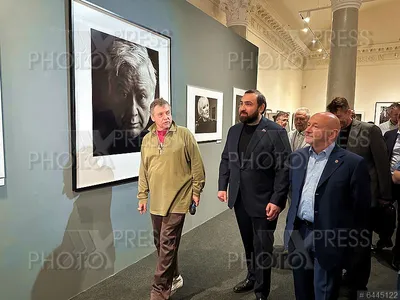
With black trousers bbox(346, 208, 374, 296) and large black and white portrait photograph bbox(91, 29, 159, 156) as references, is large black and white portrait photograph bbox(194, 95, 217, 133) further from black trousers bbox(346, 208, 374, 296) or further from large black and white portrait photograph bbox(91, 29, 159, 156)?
black trousers bbox(346, 208, 374, 296)

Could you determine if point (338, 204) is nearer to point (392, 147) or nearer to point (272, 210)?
point (272, 210)

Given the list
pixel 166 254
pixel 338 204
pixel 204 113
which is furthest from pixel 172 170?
pixel 204 113

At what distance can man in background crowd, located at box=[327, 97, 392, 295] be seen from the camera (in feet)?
8.27

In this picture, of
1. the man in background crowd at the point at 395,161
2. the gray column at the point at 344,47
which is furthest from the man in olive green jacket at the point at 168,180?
the gray column at the point at 344,47

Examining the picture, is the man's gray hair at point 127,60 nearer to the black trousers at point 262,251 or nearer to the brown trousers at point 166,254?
the brown trousers at point 166,254

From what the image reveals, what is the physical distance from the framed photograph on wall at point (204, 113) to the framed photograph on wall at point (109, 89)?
75cm

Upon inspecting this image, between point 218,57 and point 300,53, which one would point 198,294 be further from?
point 300,53

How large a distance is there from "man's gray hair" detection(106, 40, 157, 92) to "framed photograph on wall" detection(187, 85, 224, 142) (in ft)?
3.01

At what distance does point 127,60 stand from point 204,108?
165 centimetres

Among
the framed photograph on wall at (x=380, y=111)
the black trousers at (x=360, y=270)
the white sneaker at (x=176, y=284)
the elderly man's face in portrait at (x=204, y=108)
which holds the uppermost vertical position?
the framed photograph on wall at (x=380, y=111)

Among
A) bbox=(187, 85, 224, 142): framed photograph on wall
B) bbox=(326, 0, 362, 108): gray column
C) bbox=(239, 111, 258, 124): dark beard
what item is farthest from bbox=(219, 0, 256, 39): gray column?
bbox=(239, 111, 258, 124): dark beard

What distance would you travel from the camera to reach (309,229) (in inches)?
76.6

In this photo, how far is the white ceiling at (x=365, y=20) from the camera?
8266mm

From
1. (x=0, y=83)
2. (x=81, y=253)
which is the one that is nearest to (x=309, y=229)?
(x=81, y=253)
